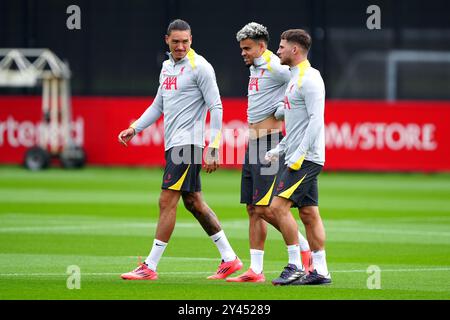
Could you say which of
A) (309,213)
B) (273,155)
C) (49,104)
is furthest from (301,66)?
(49,104)

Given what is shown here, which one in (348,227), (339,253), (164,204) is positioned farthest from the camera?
(348,227)

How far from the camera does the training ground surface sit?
34.3 ft

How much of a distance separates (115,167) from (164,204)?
1894 cm

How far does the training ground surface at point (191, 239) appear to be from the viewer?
10445mm

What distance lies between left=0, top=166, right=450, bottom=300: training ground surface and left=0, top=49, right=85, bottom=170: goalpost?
7.75 ft

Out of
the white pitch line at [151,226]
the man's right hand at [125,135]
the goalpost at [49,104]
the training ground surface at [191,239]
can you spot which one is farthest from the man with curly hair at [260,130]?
the goalpost at [49,104]

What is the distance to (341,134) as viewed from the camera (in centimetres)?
2881

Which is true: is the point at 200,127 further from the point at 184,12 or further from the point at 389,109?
the point at 184,12

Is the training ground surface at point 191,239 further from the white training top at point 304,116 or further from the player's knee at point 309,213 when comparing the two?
the white training top at point 304,116

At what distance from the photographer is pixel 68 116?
30.1 meters

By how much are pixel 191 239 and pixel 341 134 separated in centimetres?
1403

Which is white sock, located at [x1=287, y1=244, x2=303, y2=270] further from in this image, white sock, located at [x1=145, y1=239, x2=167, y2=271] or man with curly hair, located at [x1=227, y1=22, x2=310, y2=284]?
white sock, located at [x1=145, y1=239, x2=167, y2=271]

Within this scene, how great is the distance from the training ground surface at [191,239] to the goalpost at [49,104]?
2.36m

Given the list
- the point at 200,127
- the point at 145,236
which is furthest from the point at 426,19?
the point at 200,127
